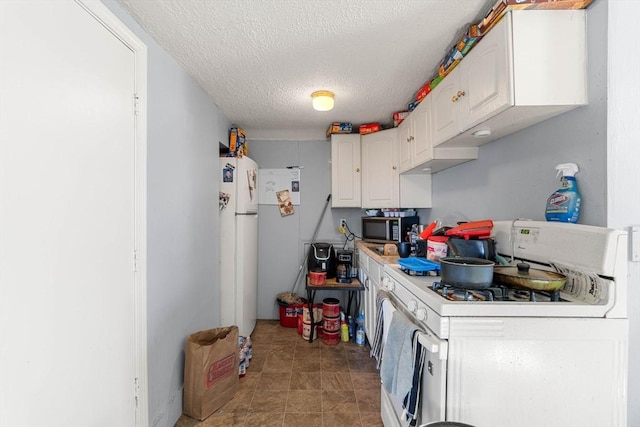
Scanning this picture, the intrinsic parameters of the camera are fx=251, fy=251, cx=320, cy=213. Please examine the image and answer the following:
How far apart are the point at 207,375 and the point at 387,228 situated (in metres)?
1.89

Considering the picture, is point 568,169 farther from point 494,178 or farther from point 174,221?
point 174,221

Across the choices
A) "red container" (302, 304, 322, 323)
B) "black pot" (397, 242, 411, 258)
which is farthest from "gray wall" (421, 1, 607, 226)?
"red container" (302, 304, 322, 323)

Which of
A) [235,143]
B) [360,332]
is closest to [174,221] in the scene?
[235,143]

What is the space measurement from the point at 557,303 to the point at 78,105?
1.83 m

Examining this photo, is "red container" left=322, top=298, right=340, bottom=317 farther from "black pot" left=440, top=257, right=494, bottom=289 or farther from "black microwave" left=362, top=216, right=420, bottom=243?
"black pot" left=440, top=257, right=494, bottom=289

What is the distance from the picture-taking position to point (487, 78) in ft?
3.79

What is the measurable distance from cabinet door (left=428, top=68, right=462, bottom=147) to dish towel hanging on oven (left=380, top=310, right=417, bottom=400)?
108 centimetres

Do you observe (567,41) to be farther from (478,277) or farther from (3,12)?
(3,12)

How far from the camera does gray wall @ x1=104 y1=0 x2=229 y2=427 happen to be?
4.45 feet

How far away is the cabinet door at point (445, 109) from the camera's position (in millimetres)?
1429

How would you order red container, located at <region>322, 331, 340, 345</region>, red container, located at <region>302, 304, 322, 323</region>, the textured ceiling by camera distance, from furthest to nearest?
1. red container, located at <region>302, 304, 322, 323</region>
2. red container, located at <region>322, 331, 340, 345</region>
3. the textured ceiling

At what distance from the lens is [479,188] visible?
172 centimetres

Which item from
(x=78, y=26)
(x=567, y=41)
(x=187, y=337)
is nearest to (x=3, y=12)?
(x=78, y=26)

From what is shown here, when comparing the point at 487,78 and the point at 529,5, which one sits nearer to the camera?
the point at 529,5
